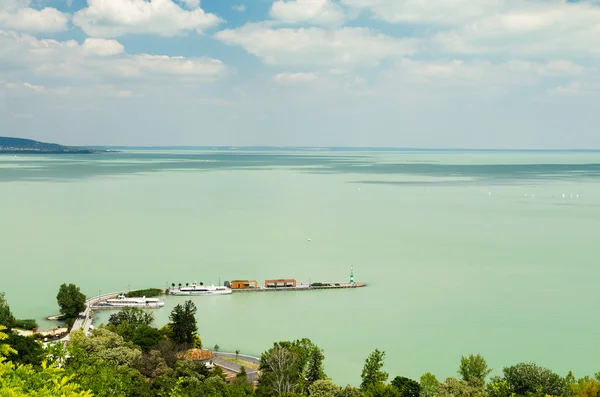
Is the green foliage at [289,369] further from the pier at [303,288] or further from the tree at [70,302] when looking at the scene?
the pier at [303,288]

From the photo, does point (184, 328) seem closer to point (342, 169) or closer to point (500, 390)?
point (500, 390)

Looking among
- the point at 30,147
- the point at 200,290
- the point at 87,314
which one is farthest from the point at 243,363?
the point at 30,147

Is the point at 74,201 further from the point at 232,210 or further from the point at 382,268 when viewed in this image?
the point at 382,268

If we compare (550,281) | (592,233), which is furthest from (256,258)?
(592,233)

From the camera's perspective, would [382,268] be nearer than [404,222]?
Yes

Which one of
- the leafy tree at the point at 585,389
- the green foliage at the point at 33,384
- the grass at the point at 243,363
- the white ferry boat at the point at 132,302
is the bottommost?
the grass at the point at 243,363

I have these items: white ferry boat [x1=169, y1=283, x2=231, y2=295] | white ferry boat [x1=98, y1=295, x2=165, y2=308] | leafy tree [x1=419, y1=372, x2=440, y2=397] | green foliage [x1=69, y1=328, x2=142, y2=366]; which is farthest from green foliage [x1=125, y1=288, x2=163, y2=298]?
leafy tree [x1=419, y1=372, x2=440, y2=397]

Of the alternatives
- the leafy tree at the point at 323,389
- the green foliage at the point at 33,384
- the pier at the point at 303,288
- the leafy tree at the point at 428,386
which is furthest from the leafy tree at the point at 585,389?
the pier at the point at 303,288
